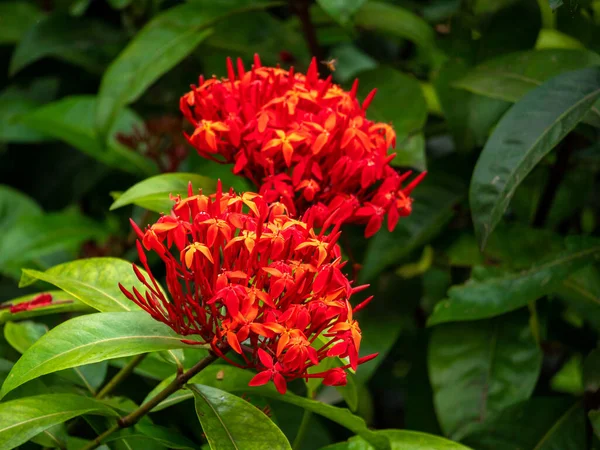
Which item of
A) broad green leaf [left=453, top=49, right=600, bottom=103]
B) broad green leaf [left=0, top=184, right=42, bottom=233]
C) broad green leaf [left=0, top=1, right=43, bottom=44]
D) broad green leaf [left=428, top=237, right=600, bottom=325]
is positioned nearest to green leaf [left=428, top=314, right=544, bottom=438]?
broad green leaf [left=428, top=237, right=600, bottom=325]

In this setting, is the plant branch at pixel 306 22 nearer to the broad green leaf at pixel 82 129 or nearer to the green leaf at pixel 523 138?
the broad green leaf at pixel 82 129

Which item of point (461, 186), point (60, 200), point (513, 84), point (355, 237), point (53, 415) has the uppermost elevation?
point (513, 84)

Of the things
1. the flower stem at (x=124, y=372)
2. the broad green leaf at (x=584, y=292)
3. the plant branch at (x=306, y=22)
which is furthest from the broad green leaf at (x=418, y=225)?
the flower stem at (x=124, y=372)

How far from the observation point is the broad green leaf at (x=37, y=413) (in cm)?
89

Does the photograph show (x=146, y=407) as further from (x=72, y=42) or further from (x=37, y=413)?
(x=72, y=42)

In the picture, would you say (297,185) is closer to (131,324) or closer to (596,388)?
(131,324)

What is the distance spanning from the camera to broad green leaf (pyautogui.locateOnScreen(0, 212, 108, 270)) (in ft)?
6.13

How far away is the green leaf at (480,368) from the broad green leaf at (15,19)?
1476 millimetres

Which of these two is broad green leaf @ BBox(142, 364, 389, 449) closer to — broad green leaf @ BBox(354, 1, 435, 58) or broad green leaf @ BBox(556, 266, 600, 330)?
broad green leaf @ BBox(556, 266, 600, 330)

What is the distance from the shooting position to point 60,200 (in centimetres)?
236


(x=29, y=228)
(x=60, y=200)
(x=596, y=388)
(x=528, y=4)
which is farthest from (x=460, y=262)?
(x=60, y=200)

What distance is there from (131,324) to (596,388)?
83 cm

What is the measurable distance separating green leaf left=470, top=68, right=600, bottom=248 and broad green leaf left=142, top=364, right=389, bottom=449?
335 millimetres

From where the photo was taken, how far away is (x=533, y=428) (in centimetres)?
138
